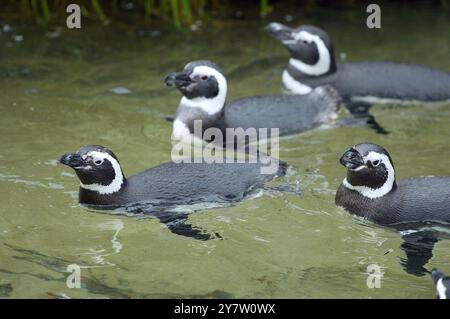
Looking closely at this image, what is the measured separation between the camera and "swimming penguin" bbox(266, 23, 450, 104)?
28.6ft

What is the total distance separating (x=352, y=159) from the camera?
6.14 metres

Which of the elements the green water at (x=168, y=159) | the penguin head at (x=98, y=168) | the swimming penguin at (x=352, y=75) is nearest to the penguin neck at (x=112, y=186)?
the penguin head at (x=98, y=168)

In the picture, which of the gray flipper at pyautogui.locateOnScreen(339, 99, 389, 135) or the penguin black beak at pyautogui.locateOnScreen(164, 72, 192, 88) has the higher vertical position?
the penguin black beak at pyautogui.locateOnScreen(164, 72, 192, 88)

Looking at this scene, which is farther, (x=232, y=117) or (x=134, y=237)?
(x=232, y=117)

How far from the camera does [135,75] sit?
9.12 m

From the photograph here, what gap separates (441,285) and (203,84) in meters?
3.35

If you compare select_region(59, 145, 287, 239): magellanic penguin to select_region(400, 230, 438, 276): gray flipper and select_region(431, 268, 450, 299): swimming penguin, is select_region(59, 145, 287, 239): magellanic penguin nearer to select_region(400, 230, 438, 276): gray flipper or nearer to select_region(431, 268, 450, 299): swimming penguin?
select_region(400, 230, 438, 276): gray flipper

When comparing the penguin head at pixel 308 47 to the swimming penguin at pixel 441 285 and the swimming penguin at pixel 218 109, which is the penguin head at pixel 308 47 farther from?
the swimming penguin at pixel 441 285

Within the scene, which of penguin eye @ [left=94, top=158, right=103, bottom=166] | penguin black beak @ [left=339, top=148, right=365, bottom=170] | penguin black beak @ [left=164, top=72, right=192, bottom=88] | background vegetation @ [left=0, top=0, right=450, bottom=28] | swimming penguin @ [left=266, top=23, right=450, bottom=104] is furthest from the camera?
background vegetation @ [left=0, top=0, right=450, bottom=28]

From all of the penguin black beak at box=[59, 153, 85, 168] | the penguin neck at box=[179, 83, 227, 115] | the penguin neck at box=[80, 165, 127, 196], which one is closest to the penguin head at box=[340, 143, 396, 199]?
the penguin neck at box=[80, 165, 127, 196]

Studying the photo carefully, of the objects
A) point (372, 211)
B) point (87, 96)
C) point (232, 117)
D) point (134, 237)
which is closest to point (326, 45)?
point (232, 117)

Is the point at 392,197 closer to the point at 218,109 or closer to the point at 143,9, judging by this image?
the point at 218,109
